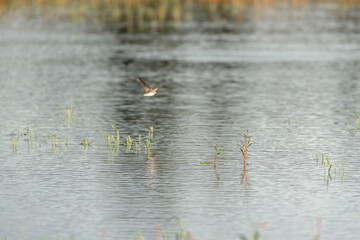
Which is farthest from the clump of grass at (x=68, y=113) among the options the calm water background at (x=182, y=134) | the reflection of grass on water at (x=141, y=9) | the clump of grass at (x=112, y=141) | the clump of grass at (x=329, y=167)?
the reflection of grass on water at (x=141, y=9)

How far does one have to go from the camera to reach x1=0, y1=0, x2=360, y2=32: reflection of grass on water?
69.4 m

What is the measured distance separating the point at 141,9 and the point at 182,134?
166 ft

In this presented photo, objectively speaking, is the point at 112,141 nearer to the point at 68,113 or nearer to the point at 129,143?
the point at 129,143

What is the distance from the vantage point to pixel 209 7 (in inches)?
3226

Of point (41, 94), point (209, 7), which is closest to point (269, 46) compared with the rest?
point (41, 94)

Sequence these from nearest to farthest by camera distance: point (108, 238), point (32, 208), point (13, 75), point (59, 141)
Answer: point (108, 238) → point (32, 208) → point (59, 141) → point (13, 75)

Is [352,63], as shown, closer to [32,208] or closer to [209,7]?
[32,208]

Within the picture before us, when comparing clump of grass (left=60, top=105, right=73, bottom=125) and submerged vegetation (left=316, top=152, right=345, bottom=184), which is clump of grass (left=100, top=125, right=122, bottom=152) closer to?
clump of grass (left=60, top=105, right=73, bottom=125)

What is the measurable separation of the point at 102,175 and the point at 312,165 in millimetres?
5099

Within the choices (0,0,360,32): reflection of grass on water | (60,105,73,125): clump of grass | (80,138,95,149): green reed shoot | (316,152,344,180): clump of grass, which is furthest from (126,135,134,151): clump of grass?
(0,0,360,32): reflection of grass on water

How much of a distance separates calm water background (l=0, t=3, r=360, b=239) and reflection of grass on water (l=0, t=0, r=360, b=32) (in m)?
11.6

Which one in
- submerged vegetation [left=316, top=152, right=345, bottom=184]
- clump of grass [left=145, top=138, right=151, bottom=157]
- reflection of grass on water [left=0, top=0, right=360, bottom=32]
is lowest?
submerged vegetation [left=316, top=152, right=345, bottom=184]

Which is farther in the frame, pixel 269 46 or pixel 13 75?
pixel 269 46

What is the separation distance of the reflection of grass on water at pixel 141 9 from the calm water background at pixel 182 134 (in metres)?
11.6
